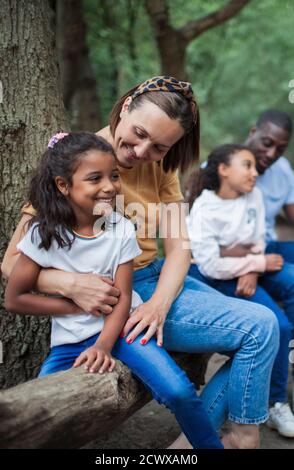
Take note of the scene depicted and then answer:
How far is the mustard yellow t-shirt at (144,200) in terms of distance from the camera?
7.77 feet

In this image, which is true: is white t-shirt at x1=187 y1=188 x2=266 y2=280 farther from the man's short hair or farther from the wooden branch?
the wooden branch

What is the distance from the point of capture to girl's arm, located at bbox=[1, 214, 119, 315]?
1.99m

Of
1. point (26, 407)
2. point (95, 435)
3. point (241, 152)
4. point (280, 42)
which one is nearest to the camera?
point (26, 407)

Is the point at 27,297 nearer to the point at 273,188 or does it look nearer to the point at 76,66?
the point at 273,188

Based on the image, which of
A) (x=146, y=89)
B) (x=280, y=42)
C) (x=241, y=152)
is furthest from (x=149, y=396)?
(x=280, y=42)

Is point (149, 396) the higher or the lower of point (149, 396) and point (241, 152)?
the lower

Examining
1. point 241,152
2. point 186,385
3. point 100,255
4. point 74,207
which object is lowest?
point 186,385

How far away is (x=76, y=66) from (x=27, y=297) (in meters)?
4.85

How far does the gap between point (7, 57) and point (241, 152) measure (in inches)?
56.7

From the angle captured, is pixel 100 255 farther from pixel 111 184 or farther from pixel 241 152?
pixel 241 152

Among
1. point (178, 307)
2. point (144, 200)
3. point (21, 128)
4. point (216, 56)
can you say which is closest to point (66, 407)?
point (178, 307)

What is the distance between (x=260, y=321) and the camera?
2.18m

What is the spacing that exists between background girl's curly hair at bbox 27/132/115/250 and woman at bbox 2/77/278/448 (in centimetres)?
10

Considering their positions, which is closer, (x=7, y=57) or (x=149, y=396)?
(x=149, y=396)
